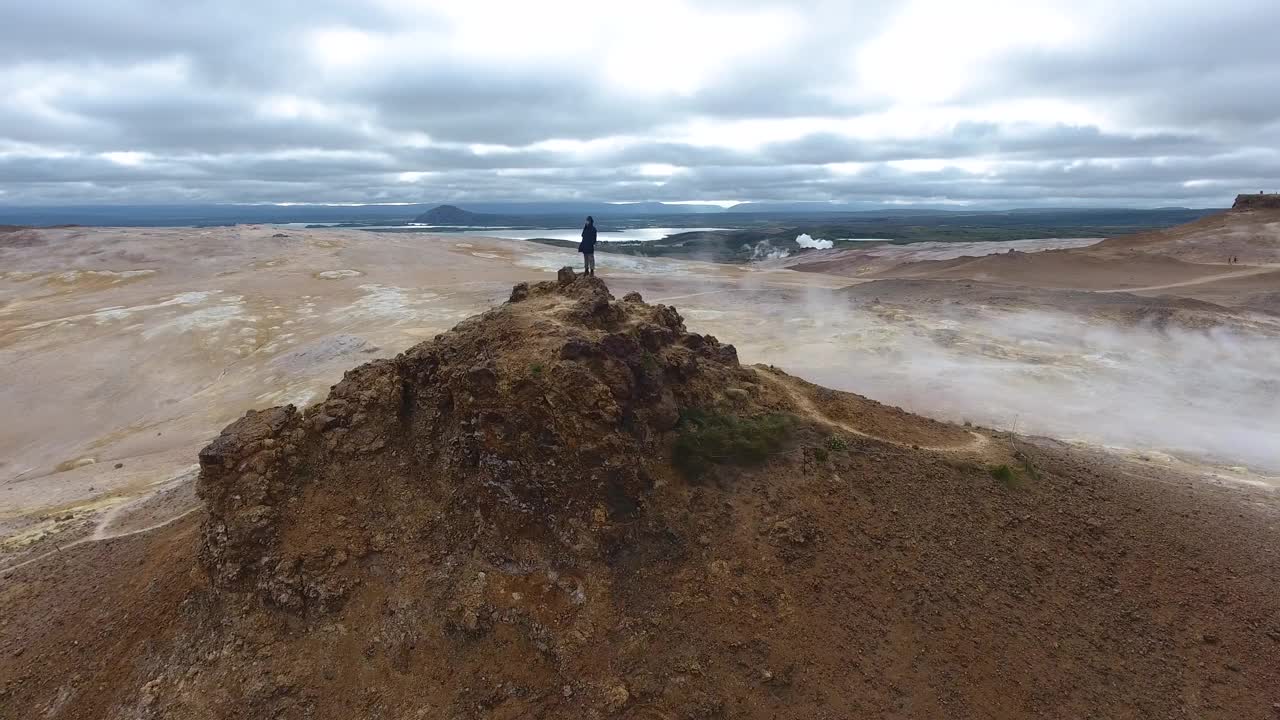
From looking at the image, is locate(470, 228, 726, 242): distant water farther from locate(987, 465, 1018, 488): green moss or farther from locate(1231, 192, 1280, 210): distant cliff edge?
locate(987, 465, 1018, 488): green moss

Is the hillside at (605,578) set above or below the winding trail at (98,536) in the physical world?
above

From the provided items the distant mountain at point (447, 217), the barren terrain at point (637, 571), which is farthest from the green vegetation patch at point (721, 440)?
the distant mountain at point (447, 217)

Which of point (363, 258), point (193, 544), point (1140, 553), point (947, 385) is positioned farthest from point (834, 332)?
point (363, 258)

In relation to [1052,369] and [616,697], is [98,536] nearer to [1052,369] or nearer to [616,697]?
[616,697]

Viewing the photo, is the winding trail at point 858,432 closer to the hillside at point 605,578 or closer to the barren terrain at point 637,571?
the barren terrain at point 637,571

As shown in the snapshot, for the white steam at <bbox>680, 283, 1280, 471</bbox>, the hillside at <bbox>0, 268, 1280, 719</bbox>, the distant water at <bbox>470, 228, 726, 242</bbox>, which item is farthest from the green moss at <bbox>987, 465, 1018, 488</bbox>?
the distant water at <bbox>470, 228, 726, 242</bbox>

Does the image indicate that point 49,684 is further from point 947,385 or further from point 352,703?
point 947,385
